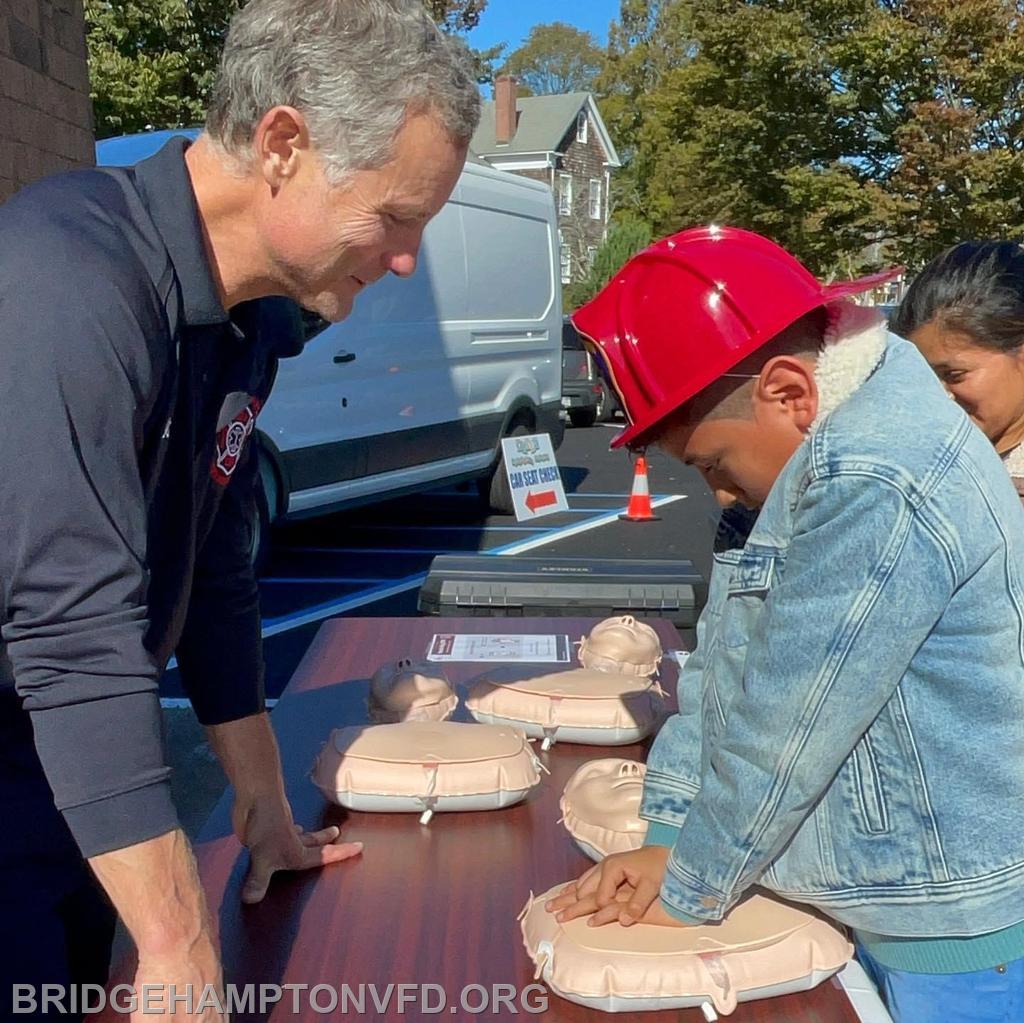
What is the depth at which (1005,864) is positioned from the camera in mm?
1149

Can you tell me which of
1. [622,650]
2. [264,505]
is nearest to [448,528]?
[264,505]

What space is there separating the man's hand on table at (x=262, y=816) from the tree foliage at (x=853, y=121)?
18.0 meters

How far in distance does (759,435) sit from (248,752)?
0.83m

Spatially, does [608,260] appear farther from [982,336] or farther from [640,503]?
[982,336]

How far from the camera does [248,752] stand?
59.0 inches

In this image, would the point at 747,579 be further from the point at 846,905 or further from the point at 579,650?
the point at 579,650

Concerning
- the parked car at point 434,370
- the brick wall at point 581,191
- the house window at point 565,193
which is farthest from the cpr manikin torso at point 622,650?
the house window at point 565,193

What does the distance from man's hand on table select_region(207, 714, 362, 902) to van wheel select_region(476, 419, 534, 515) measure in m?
6.52

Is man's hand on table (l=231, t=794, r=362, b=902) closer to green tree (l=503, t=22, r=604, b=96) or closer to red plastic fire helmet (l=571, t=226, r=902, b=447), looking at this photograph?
red plastic fire helmet (l=571, t=226, r=902, b=447)

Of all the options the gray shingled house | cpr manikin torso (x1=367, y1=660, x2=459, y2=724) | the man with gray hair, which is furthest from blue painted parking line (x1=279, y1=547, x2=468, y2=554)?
the gray shingled house

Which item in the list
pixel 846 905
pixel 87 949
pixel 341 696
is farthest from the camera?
pixel 341 696

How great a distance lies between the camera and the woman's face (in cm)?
191

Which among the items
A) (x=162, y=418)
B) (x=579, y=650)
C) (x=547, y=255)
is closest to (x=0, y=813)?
(x=162, y=418)

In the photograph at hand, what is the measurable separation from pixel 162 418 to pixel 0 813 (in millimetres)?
488
